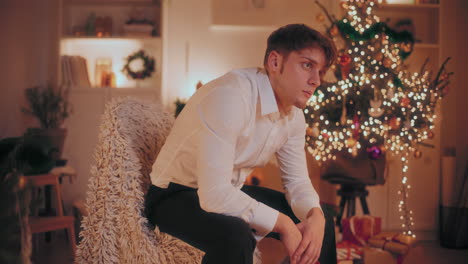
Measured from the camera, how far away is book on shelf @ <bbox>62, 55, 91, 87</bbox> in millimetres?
4305

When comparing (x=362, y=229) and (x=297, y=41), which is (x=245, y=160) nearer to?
(x=297, y=41)

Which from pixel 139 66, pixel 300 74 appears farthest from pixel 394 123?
pixel 139 66

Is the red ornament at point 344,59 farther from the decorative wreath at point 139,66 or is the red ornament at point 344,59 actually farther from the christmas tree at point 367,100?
the decorative wreath at point 139,66

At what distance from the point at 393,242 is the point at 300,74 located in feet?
3.64

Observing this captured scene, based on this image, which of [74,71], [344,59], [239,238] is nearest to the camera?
[239,238]

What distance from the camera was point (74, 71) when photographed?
4320mm

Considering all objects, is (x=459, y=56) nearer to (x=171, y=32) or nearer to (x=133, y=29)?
(x=171, y=32)

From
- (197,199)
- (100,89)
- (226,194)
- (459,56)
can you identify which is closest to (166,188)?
(197,199)

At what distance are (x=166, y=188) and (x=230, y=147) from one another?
32 cm

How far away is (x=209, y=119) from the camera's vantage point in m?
1.43

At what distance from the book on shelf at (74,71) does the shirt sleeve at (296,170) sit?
2.97 metres

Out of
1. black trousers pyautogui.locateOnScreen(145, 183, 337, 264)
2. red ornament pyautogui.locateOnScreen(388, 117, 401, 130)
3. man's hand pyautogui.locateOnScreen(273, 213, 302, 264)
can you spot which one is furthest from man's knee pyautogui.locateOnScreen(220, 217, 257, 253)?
red ornament pyautogui.locateOnScreen(388, 117, 401, 130)

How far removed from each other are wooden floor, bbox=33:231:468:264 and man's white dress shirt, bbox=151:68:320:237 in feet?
4.22

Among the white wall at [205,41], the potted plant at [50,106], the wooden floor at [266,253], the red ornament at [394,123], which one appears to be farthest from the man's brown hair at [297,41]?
the potted plant at [50,106]
